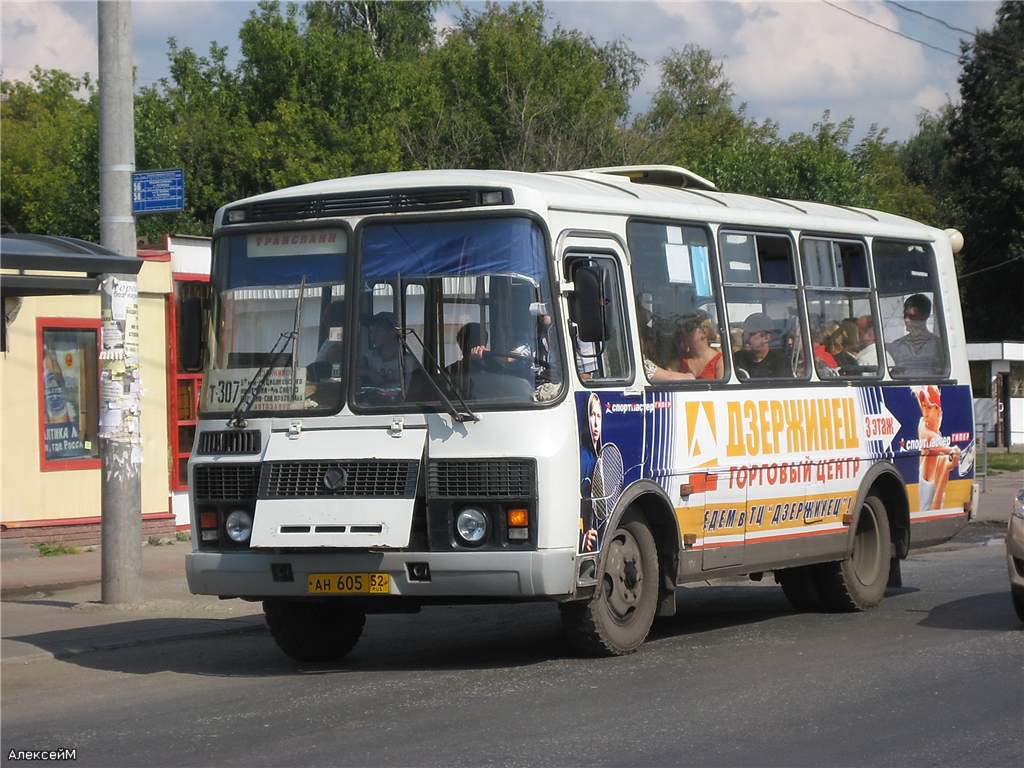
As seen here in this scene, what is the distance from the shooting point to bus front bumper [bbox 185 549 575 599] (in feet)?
29.9

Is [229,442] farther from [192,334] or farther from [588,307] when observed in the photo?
[588,307]

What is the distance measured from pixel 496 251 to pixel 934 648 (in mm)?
3939

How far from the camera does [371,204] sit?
9.83 meters

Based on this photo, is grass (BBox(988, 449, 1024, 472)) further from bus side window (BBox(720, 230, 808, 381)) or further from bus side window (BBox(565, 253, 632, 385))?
bus side window (BBox(565, 253, 632, 385))

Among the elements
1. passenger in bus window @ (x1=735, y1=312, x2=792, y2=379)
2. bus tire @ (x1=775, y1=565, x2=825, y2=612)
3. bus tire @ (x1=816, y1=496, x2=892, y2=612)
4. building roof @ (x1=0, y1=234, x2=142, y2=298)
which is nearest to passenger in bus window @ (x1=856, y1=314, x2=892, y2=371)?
bus tire @ (x1=816, y1=496, x2=892, y2=612)

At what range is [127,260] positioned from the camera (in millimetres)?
10492

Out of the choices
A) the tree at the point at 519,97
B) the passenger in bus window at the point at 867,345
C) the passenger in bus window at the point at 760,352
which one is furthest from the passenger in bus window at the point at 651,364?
the tree at the point at 519,97

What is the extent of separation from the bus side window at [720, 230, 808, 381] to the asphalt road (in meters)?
1.99

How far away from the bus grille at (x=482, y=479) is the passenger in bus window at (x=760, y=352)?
9.19ft

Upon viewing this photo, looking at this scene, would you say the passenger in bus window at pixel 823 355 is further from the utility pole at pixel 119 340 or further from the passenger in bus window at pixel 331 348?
the utility pole at pixel 119 340

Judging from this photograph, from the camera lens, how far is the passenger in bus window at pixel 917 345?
1348cm

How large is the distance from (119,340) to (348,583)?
4.41 metres

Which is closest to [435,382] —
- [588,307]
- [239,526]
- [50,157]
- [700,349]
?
[588,307]

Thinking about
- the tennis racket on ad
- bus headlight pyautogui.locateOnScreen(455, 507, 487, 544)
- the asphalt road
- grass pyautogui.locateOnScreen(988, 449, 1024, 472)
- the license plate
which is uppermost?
grass pyautogui.locateOnScreen(988, 449, 1024, 472)
